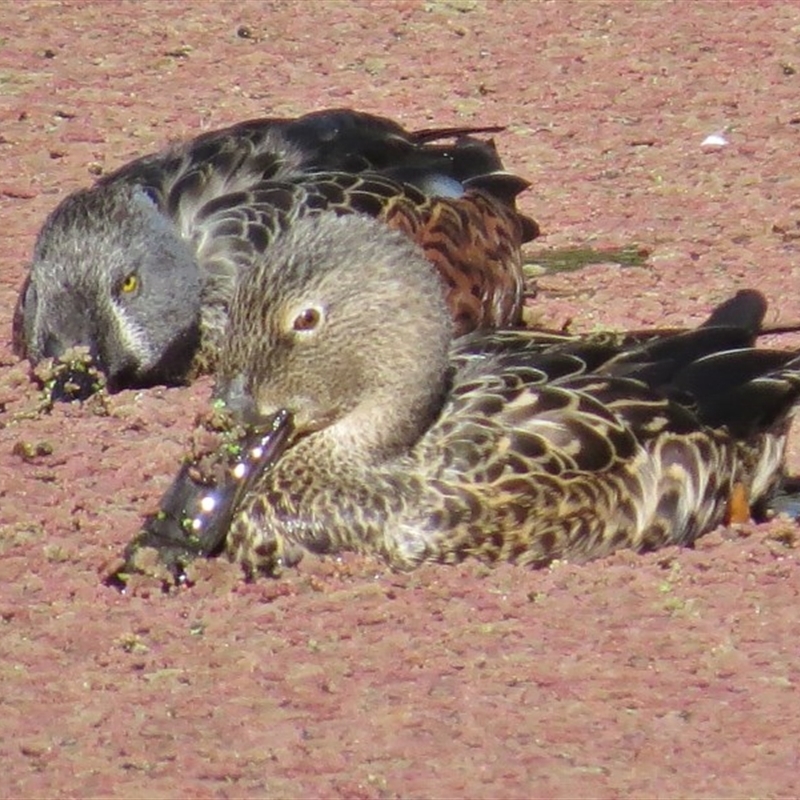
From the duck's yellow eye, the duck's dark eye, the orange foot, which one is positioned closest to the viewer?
the duck's dark eye

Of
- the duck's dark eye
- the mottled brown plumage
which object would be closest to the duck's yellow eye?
the mottled brown plumage

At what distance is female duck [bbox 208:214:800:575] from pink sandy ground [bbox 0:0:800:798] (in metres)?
0.15

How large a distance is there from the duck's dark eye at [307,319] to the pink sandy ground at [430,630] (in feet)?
2.38

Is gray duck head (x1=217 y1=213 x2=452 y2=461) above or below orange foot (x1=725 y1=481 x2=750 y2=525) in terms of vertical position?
above

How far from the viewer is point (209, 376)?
9086 millimetres

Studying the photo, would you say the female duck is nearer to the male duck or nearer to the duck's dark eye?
the duck's dark eye

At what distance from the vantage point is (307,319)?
728cm

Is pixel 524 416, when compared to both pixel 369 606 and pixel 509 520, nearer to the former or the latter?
pixel 509 520

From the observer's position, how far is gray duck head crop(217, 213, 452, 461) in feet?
23.6

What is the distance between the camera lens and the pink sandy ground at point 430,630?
5785 mm

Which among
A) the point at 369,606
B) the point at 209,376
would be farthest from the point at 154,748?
the point at 209,376

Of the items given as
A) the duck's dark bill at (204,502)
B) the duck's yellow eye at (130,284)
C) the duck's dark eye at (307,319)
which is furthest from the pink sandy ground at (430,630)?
the duck's dark eye at (307,319)

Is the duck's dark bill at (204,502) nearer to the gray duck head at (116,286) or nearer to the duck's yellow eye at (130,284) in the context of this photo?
the gray duck head at (116,286)

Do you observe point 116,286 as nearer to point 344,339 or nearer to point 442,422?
point 344,339
